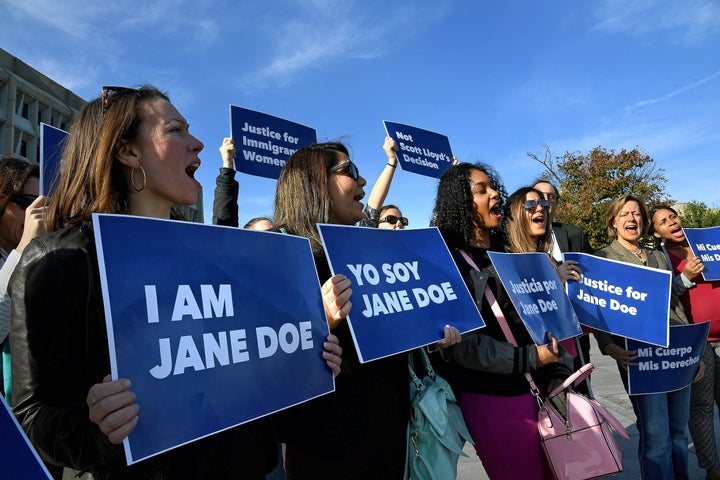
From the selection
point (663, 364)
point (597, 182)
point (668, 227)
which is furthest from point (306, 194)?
point (597, 182)

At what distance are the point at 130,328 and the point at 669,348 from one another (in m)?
3.39

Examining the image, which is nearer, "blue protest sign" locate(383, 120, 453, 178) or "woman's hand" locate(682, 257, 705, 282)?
"woman's hand" locate(682, 257, 705, 282)

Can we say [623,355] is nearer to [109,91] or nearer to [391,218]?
[391,218]

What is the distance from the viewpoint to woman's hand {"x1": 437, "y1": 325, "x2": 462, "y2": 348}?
6.53 feet

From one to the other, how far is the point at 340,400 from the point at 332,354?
0.85 feet

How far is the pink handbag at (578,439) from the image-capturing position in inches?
82.4

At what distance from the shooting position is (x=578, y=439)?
7.03 feet

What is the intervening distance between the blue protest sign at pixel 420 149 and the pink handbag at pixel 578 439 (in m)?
3.29

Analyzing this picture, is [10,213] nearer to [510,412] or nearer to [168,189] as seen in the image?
[168,189]

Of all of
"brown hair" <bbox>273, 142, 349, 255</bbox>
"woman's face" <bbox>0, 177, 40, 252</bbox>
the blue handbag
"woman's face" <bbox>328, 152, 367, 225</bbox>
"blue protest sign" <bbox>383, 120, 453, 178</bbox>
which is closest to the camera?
the blue handbag

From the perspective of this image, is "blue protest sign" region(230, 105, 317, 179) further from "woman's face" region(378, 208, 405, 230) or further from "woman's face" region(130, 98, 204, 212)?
"woman's face" region(130, 98, 204, 212)

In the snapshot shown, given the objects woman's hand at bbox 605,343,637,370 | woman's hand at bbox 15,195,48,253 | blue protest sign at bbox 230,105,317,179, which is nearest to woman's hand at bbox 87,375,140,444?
woman's hand at bbox 15,195,48,253

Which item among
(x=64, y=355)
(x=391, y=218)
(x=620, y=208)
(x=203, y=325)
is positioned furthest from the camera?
(x=391, y=218)

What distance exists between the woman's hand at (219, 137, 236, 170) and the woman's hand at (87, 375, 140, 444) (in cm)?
327
